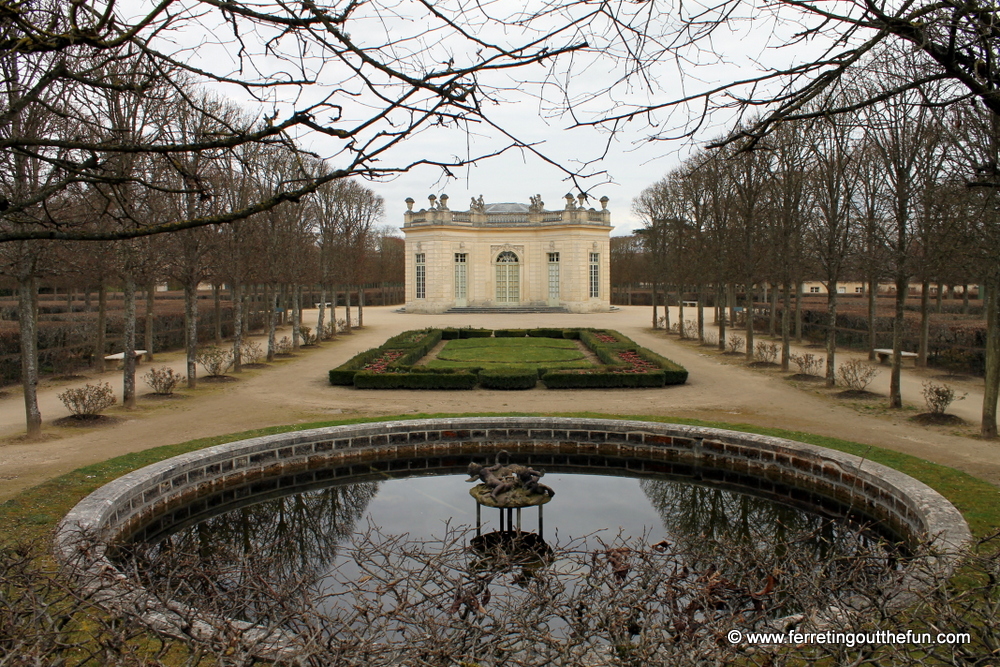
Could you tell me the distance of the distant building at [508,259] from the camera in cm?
3972

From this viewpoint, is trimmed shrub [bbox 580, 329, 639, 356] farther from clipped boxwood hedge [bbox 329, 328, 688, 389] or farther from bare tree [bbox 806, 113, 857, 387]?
bare tree [bbox 806, 113, 857, 387]

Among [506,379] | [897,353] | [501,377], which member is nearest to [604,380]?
[506,379]

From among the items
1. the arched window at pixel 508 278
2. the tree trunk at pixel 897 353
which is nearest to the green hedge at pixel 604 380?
the tree trunk at pixel 897 353

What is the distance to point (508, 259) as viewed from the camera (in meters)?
41.2

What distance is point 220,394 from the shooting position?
49.2 feet

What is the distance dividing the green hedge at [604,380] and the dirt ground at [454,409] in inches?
13.6

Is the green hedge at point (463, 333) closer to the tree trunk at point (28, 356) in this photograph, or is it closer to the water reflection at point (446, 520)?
the tree trunk at point (28, 356)

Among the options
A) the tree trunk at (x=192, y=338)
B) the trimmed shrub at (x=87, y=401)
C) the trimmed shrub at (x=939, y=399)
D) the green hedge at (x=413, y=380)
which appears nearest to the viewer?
the trimmed shrub at (x=939, y=399)

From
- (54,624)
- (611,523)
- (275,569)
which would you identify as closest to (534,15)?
(54,624)

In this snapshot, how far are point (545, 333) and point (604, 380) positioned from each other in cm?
1161

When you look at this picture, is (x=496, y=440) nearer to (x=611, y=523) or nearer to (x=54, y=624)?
(x=611, y=523)

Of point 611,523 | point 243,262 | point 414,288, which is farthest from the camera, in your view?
point 414,288

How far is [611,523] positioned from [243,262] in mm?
14456

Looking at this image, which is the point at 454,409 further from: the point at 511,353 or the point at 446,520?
the point at 511,353
